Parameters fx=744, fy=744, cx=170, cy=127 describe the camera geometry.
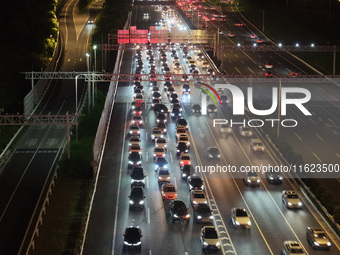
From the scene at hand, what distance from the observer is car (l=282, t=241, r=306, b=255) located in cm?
4616

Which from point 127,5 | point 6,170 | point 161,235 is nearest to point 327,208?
point 161,235

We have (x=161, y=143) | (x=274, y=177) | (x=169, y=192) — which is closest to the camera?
(x=169, y=192)

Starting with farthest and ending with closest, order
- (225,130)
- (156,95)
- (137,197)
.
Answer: (156,95) → (225,130) → (137,197)

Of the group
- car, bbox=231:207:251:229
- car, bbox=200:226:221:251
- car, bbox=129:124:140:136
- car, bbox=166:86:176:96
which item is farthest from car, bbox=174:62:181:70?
car, bbox=200:226:221:251

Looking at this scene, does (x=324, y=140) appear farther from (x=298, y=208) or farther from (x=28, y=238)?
(x=28, y=238)

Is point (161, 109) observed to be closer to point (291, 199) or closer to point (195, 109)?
point (195, 109)

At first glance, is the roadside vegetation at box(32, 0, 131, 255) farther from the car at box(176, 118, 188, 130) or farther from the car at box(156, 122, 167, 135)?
the car at box(176, 118, 188, 130)

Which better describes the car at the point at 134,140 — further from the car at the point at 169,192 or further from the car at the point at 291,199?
the car at the point at 291,199

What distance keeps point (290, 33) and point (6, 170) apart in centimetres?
9155

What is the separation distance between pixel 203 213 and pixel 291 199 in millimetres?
7948

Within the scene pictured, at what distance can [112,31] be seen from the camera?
135m

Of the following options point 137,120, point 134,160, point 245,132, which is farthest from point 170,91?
point 134,160

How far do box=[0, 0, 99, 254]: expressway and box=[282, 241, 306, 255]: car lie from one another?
17.0 metres

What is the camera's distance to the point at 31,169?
71438 mm
